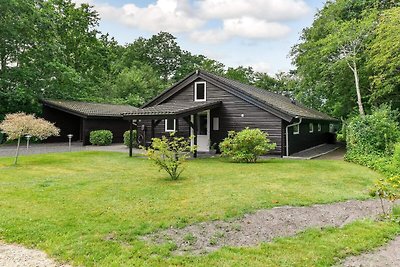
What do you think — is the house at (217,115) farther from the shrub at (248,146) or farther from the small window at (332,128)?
the small window at (332,128)

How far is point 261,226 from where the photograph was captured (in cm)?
496

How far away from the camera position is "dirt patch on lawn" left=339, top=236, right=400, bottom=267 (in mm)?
3682

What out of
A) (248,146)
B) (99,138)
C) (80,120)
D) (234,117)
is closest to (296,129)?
(234,117)

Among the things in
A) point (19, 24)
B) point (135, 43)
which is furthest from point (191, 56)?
point (19, 24)

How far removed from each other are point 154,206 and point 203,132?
11371mm

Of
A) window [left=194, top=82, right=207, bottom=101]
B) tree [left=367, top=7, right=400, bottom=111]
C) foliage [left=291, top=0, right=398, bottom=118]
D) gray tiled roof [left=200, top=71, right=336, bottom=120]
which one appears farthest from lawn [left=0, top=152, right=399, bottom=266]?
foliage [left=291, top=0, right=398, bottom=118]

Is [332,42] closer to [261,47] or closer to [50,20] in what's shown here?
[261,47]

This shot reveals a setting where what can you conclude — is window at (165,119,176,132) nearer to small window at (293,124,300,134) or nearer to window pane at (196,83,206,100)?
window pane at (196,83,206,100)

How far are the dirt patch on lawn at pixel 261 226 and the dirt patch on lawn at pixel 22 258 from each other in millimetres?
1339

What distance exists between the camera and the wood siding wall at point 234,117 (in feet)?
49.7

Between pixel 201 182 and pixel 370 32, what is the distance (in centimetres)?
1600

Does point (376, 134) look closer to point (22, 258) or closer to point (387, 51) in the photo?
point (387, 51)

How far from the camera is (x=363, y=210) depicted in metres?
5.87

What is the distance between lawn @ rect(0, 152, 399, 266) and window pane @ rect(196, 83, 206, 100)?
7.16 meters
